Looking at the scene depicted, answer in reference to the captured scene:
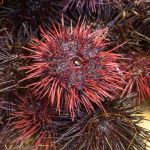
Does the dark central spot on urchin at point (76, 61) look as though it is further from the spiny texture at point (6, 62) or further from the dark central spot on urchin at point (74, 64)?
the spiny texture at point (6, 62)

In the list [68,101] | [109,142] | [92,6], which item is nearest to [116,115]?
[109,142]

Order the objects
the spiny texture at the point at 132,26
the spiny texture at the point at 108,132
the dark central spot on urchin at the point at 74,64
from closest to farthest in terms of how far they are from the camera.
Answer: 1. the dark central spot on urchin at the point at 74,64
2. the spiny texture at the point at 108,132
3. the spiny texture at the point at 132,26

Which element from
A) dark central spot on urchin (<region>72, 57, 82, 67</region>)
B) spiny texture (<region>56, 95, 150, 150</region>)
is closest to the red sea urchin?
dark central spot on urchin (<region>72, 57, 82, 67</region>)

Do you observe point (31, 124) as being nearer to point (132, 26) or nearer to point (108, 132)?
point (108, 132)

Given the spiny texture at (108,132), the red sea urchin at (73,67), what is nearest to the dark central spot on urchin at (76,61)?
the red sea urchin at (73,67)

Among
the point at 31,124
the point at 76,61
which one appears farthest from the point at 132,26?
the point at 31,124

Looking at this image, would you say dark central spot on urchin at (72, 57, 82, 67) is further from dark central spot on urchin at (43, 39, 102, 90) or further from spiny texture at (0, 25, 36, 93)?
spiny texture at (0, 25, 36, 93)
